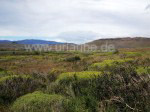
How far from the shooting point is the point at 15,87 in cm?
572

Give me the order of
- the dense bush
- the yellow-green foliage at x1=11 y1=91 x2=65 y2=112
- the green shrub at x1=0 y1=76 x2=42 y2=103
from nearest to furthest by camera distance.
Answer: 1. the dense bush
2. the yellow-green foliage at x1=11 y1=91 x2=65 y2=112
3. the green shrub at x1=0 y1=76 x2=42 y2=103

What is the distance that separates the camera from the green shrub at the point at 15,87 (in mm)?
5504

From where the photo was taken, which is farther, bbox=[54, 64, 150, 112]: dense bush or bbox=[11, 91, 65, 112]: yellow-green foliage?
bbox=[11, 91, 65, 112]: yellow-green foliage

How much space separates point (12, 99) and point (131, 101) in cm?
352

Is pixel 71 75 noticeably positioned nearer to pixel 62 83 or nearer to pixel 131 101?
pixel 62 83

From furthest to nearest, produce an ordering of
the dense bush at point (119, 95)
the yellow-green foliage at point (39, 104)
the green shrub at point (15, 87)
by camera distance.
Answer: the green shrub at point (15, 87)
the yellow-green foliage at point (39, 104)
the dense bush at point (119, 95)

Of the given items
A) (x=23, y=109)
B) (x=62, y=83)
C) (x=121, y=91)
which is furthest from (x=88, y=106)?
(x=62, y=83)

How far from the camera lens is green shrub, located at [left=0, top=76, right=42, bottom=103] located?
5.50m

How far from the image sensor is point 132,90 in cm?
365

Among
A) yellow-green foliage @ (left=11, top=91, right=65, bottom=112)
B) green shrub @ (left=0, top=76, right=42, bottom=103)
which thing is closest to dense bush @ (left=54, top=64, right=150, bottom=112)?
yellow-green foliage @ (left=11, top=91, right=65, bottom=112)

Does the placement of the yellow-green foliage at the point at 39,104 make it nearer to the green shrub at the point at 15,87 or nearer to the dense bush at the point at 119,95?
the dense bush at the point at 119,95

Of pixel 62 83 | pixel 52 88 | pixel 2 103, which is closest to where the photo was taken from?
pixel 2 103

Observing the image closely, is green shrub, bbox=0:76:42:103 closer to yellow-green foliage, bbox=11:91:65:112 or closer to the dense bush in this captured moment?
yellow-green foliage, bbox=11:91:65:112

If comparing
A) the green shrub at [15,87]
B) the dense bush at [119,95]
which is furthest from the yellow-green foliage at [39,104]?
the green shrub at [15,87]
